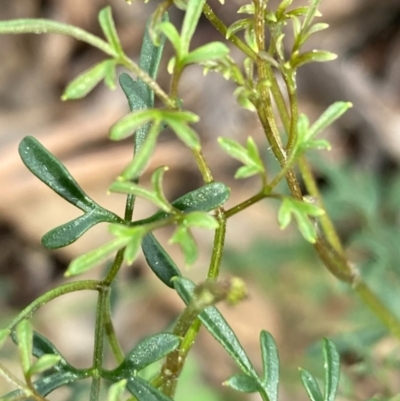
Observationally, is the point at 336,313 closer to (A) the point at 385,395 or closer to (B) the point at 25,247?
(A) the point at 385,395

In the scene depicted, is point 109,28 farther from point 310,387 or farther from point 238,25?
point 310,387

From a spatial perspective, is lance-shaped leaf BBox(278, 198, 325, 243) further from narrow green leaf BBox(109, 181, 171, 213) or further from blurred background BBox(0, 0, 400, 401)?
blurred background BBox(0, 0, 400, 401)

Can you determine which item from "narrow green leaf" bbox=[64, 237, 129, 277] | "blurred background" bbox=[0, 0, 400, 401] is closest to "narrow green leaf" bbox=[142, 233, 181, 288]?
"narrow green leaf" bbox=[64, 237, 129, 277]

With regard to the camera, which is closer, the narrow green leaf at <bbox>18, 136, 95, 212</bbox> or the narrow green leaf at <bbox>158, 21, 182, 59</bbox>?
the narrow green leaf at <bbox>158, 21, 182, 59</bbox>

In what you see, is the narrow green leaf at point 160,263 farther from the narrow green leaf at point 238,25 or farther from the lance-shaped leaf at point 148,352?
the narrow green leaf at point 238,25

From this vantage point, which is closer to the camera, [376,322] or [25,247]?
[376,322]

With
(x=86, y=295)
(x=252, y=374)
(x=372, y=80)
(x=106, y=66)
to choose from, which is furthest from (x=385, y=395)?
(x=372, y=80)
